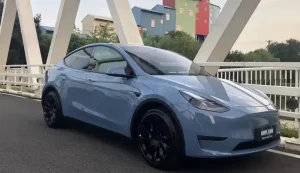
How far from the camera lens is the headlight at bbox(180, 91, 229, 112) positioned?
3.69m

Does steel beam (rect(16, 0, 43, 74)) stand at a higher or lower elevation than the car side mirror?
higher

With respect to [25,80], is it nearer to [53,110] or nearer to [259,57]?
[53,110]

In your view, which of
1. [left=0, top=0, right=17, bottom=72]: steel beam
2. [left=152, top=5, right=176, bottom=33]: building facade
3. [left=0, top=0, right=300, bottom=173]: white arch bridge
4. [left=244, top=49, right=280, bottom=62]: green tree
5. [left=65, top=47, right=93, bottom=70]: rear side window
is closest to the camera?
[left=0, top=0, right=300, bottom=173]: white arch bridge

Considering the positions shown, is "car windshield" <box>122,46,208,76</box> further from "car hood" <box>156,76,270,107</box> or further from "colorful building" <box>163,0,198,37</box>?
"colorful building" <box>163,0,198,37</box>

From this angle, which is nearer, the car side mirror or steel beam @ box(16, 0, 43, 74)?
the car side mirror

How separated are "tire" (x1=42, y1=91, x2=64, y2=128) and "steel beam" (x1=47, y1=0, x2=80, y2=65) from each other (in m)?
8.00

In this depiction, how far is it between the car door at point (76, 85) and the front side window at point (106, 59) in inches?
9.4

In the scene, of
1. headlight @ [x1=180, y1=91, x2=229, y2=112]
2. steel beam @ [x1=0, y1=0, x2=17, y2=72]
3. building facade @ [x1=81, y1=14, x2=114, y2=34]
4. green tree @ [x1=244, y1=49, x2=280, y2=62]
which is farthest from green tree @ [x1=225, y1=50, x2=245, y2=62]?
building facade @ [x1=81, y1=14, x2=114, y2=34]

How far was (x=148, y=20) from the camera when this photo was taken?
2746 inches

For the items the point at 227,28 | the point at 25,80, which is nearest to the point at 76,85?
the point at 227,28

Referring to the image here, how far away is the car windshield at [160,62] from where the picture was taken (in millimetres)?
4637

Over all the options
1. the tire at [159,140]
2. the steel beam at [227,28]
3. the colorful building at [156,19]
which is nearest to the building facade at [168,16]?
the colorful building at [156,19]

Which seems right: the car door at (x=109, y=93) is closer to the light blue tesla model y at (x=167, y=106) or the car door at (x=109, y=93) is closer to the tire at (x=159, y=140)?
the light blue tesla model y at (x=167, y=106)

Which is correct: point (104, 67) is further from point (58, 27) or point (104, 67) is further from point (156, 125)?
point (58, 27)
